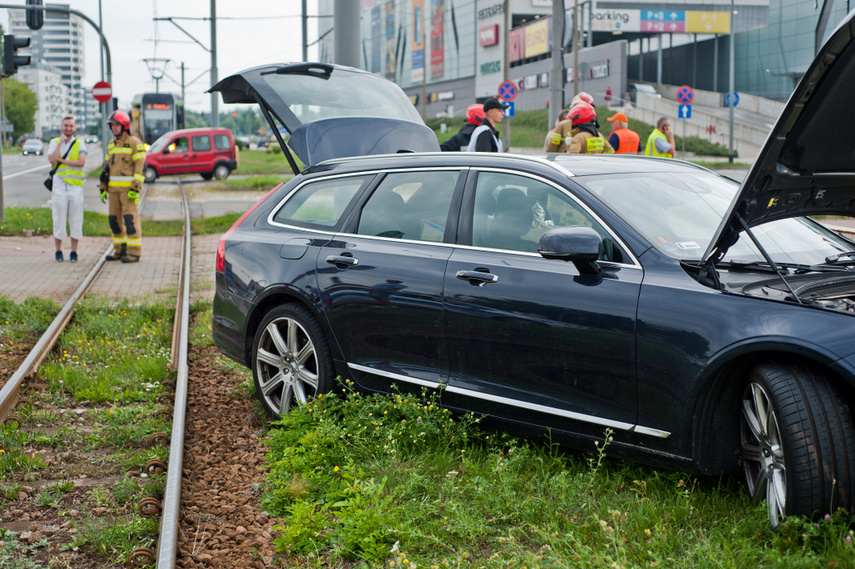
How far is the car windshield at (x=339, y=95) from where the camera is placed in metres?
8.60

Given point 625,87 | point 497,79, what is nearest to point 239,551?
point 625,87

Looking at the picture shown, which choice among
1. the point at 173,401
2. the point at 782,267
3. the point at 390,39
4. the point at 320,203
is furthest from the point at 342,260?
the point at 390,39

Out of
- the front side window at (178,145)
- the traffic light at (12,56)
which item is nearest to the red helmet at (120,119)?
the traffic light at (12,56)

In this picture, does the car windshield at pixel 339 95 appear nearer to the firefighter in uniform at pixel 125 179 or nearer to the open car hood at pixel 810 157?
the firefighter in uniform at pixel 125 179

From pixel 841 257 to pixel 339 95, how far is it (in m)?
5.74

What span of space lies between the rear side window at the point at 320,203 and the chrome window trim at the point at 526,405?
0.98 m

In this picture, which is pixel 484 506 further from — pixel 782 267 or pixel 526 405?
pixel 782 267

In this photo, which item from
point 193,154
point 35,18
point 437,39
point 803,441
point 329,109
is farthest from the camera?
point 437,39

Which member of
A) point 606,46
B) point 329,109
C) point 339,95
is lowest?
point 329,109

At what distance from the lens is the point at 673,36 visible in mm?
71688

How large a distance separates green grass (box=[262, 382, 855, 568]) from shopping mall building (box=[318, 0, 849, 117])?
34.4 metres

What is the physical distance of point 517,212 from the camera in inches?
182

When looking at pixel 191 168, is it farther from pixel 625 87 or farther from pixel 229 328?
pixel 625 87

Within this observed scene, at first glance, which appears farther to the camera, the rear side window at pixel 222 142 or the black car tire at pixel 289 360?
the rear side window at pixel 222 142
